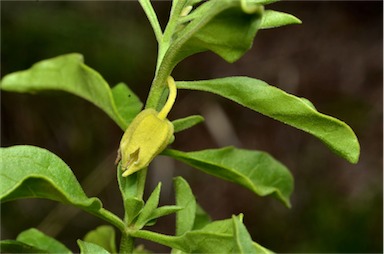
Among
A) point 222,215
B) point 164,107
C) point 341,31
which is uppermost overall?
point 164,107

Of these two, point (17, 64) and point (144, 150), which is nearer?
point (144, 150)

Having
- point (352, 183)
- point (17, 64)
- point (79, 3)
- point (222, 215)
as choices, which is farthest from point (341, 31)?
point (17, 64)

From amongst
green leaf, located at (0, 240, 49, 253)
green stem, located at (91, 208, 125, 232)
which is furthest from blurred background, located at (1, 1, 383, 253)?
green stem, located at (91, 208, 125, 232)

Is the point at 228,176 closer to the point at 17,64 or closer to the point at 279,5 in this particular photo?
the point at 17,64

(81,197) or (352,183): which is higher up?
(81,197)

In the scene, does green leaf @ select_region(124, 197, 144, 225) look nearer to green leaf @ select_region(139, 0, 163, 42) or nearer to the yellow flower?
the yellow flower

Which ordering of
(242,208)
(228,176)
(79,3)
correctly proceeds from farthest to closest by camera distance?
1. (242,208)
2. (79,3)
3. (228,176)

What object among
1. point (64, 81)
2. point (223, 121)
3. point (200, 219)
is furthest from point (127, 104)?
point (223, 121)
